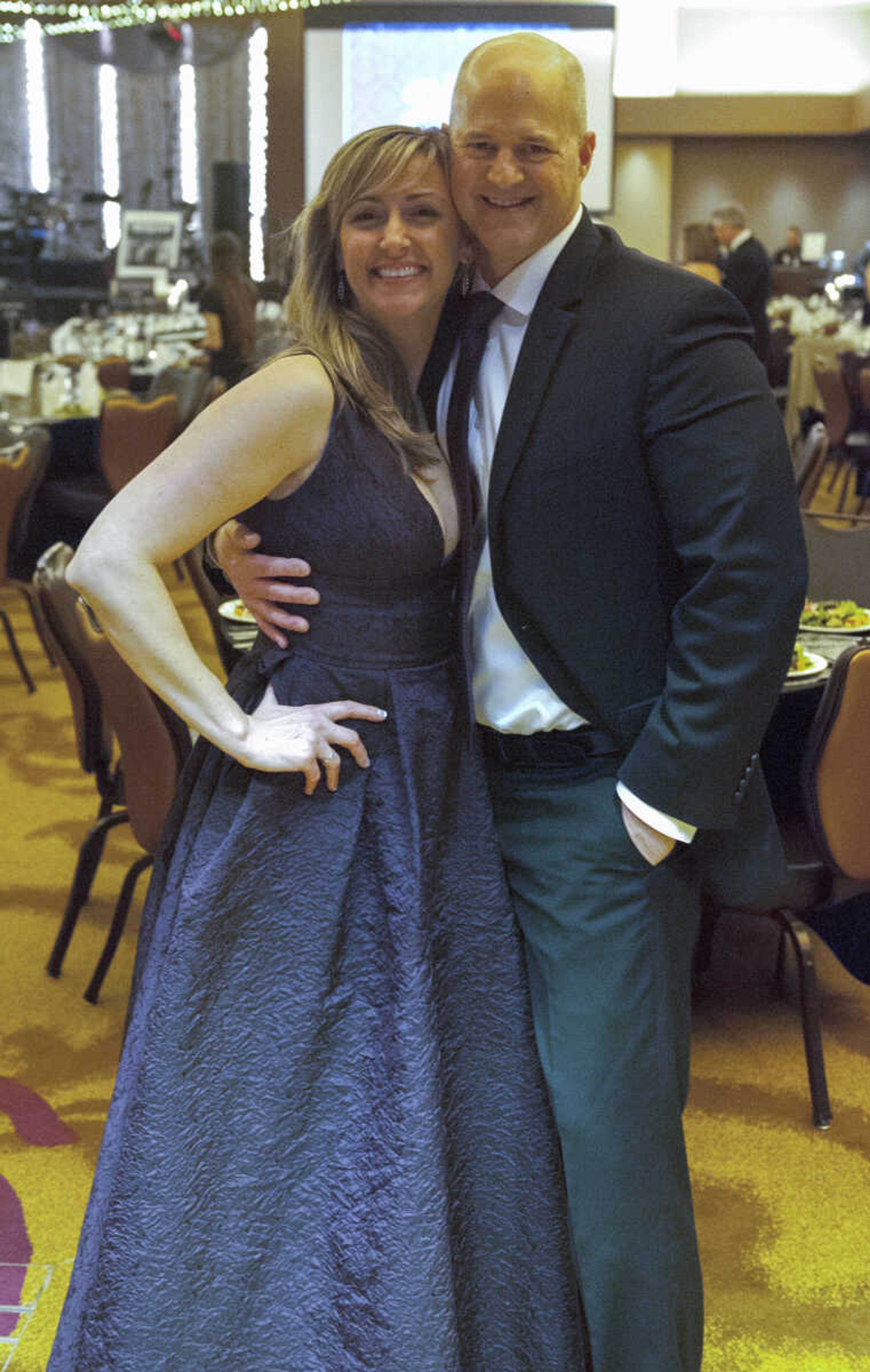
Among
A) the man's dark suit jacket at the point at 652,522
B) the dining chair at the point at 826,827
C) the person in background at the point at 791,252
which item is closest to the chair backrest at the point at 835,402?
the dining chair at the point at 826,827

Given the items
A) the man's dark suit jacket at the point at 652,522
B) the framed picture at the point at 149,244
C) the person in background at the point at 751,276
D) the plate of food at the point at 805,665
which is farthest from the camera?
the framed picture at the point at 149,244

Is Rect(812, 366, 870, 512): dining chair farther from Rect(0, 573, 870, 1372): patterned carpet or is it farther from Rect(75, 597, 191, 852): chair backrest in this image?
Rect(75, 597, 191, 852): chair backrest

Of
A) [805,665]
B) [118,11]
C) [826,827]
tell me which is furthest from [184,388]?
[826,827]

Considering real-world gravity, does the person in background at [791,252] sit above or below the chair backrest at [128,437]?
above

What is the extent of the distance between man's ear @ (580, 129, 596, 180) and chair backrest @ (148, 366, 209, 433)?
513 centimetres

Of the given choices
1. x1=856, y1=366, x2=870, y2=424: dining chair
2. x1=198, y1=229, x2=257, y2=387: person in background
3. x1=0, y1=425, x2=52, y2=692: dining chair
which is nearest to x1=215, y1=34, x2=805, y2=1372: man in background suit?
x1=0, y1=425, x2=52, y2=692: dining chair

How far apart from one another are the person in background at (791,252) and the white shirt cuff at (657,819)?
16108mm

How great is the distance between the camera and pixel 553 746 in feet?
5.26

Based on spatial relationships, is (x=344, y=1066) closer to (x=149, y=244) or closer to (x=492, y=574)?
(x=492, y=574)

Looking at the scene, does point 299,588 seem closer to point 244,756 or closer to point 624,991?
point 244,756

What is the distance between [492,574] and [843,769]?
111 centimetres

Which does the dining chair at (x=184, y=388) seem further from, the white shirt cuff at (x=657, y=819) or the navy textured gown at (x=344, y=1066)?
the white shirt cuff at (x=657, y=819)

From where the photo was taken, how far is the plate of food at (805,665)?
2650mm

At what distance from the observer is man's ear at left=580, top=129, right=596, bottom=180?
1.58 metres
